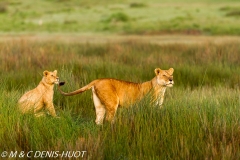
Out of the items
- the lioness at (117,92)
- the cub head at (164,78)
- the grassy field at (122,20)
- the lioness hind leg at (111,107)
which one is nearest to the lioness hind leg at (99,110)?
the lioness at (117,92)

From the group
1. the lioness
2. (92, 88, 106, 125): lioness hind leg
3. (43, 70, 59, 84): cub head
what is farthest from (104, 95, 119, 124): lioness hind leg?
(43, 70, 59, 84): cub head

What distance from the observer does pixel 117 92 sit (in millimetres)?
6359

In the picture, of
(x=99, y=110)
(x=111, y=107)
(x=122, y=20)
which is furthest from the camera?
(x=122, y=20)

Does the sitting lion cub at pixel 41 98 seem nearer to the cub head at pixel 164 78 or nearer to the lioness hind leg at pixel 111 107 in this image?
the lioness hind leg at pixel 111 107

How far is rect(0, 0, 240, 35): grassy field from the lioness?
22.7 meters

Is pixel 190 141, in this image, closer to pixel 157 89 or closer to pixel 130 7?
pixel 157 89

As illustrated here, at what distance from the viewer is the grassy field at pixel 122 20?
102 ft

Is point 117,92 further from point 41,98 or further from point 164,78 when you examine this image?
point 41,98

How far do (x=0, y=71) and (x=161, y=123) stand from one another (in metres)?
4.90

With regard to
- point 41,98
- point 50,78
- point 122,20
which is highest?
point 50,78

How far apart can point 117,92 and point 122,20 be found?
29.6 meters

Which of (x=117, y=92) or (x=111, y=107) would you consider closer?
(x=111, y=107)

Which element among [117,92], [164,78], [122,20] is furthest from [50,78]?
[122,20]

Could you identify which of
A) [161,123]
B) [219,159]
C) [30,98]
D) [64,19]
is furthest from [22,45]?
[64,19]
